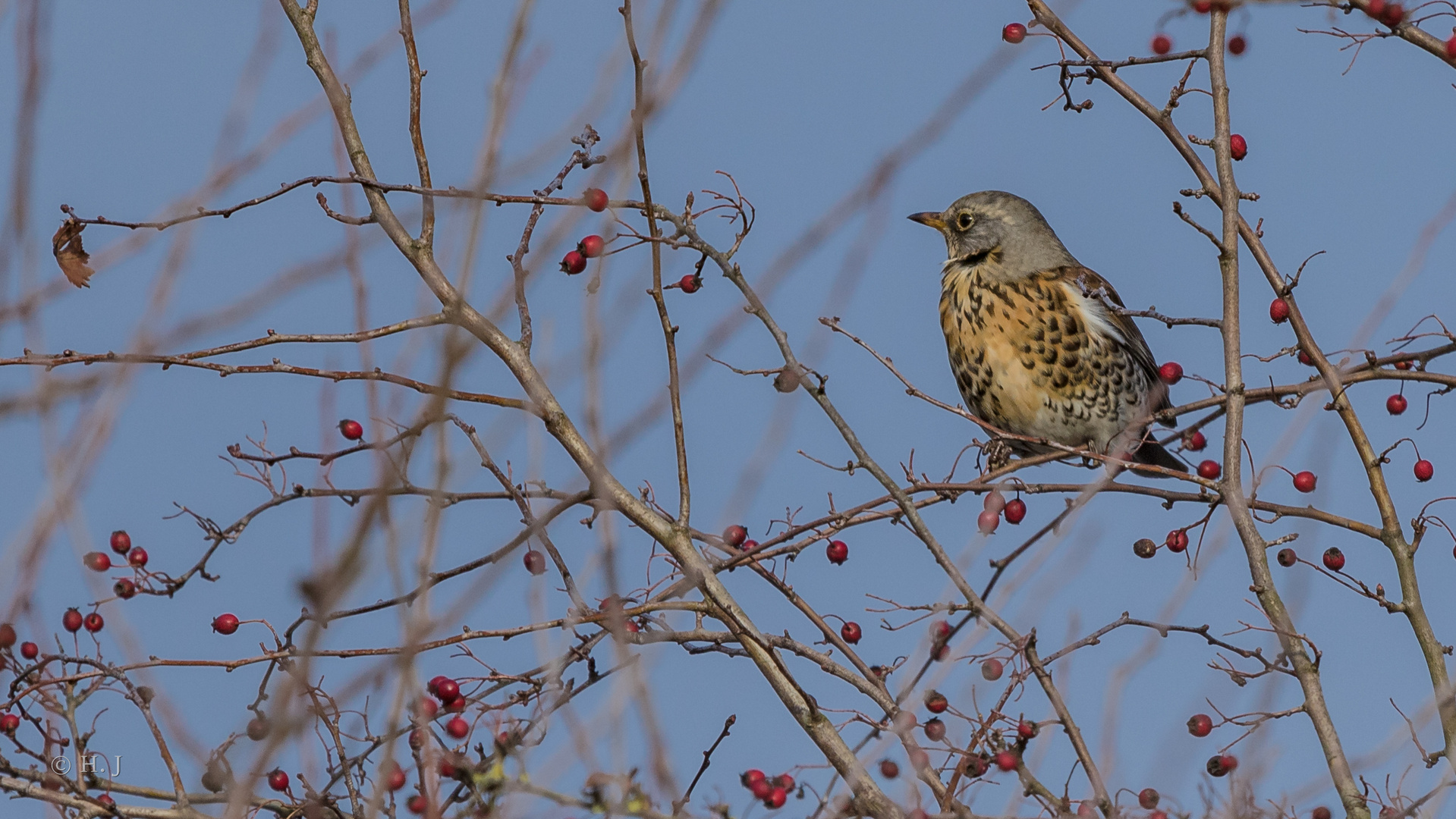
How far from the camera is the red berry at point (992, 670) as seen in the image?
325 cm

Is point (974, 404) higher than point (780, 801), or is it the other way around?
point (974, 404)

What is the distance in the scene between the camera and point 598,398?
2.19 m

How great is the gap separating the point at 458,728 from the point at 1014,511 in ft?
5.52

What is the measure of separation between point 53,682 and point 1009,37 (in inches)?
111

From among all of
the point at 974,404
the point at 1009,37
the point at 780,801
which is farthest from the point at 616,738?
the point at 974,404

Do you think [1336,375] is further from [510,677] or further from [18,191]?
[18,191]

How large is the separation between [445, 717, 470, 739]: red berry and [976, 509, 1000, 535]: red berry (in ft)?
4.58

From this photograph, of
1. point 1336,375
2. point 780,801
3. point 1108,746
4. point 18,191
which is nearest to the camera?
point 18,191

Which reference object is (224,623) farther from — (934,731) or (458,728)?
(934,731)

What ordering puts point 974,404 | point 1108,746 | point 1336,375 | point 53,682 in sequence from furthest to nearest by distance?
point 974,404
point 1336,375
point 53,682
point 1108,746

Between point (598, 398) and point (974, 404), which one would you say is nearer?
point (598, 398)

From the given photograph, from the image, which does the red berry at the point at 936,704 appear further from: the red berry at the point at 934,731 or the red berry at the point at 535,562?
the red berry at the point at 535,562

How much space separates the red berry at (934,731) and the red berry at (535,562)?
3.23 feet

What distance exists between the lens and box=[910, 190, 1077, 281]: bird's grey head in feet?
19.2
